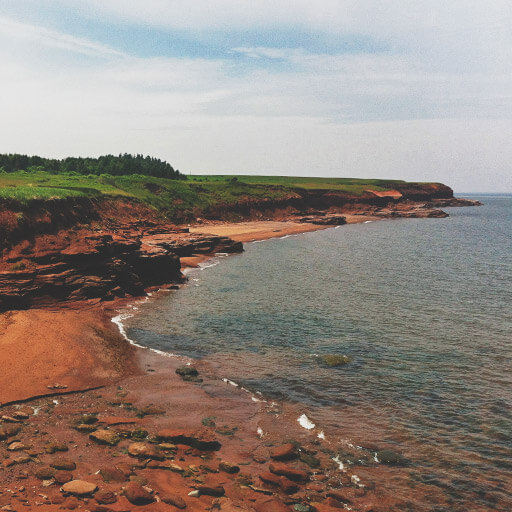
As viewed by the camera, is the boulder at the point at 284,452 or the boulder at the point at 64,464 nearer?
the boulder at the point at 64,464

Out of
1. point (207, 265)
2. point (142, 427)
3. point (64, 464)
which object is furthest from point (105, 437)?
point (207, 265)

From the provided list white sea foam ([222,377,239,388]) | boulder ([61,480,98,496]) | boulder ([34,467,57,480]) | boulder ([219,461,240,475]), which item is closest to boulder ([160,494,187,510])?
boulder ([61,480,98,496])

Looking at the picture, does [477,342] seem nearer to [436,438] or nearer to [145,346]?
[436,438]

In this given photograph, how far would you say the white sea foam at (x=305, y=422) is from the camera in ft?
60.6

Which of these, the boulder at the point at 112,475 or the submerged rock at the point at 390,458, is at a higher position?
the boulder at the point at 112,475

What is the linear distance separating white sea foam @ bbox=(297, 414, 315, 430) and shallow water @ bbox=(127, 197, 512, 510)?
45 cm

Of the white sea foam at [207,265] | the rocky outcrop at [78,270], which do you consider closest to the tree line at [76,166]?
the white sea foam at [207,265]

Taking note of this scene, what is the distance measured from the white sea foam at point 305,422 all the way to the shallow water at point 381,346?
0.45 meters

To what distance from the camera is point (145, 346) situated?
28188 mm

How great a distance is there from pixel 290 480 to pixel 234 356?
12462mm

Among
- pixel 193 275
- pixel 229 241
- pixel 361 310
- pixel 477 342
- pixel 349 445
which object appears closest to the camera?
pixel 349 445

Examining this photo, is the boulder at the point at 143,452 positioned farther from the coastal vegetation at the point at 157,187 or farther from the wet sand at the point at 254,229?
the wet sand at the point at 254,229

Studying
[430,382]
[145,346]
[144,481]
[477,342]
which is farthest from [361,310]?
[144,481]

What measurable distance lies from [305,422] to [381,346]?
11.1m
